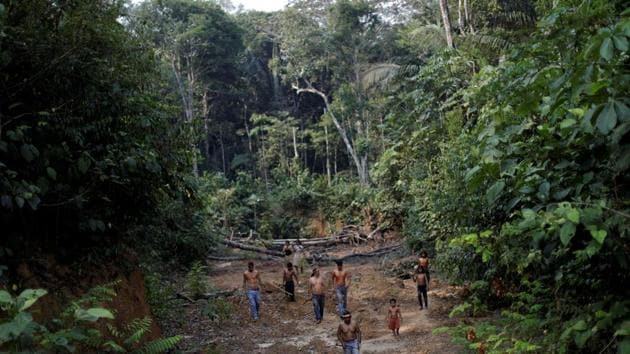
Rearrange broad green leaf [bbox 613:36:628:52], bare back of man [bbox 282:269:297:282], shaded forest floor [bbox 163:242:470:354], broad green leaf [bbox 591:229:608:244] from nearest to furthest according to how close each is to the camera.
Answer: broad green leaf [bbox 613:36:628:52] → broad green leaf [bbox 591:229:608:244] → shaded forest floor [bbox 163:242:470:354] → bare back of man [bbox 282:269:297:282]

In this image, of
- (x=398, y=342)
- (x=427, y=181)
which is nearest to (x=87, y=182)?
(x=398, y=342)

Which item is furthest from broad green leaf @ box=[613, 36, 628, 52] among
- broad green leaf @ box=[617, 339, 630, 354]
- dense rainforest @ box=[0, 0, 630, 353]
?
broad green leaf @ box=[617, 339, 630, 354]

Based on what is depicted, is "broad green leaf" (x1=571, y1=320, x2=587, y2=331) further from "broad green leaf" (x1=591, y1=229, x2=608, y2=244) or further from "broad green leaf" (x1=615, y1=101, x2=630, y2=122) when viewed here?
"broad green leaf" (x1=615, y1=101, x2=630, y2=122)

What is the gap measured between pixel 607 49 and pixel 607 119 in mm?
329

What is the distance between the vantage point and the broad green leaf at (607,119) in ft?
7.51

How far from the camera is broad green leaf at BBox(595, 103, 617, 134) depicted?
229 centimetres

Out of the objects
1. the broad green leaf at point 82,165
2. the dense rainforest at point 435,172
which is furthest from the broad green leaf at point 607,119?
the broad green leaf at point 82,165

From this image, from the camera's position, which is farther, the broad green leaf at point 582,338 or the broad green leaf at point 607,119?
the broad green leaf at point 582,338

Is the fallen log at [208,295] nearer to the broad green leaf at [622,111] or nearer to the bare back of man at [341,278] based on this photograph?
the bare back of man at [341,278]

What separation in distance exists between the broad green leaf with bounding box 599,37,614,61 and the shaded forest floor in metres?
6.18

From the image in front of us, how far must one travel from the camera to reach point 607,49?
2.22 m

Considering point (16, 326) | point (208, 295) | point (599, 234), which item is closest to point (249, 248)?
point (208, 295)

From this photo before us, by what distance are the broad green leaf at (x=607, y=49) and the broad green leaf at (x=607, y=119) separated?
265 millimetres

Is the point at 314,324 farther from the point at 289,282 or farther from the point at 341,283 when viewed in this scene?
the point at 289,282
